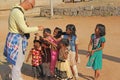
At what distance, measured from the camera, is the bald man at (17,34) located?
607cm

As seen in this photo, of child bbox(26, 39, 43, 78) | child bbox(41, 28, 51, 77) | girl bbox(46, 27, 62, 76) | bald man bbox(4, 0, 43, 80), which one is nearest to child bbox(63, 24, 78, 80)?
girl bbox(46, 27, 62, 76)

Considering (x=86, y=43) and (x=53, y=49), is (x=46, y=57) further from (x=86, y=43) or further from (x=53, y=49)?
(x=86, y=43)

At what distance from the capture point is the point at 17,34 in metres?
6.27

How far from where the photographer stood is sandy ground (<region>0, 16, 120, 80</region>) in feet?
25.6

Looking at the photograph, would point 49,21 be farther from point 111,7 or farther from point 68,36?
point 68,36

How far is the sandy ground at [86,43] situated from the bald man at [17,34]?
3.99 ft

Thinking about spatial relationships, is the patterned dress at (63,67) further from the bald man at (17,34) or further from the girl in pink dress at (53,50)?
the bald man at (17,34)

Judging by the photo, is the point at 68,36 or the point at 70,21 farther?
the point at 70,21

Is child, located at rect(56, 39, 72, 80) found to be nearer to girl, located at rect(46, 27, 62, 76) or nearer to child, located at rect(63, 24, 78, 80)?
girl, located at rect(46, 27, 62, 76)

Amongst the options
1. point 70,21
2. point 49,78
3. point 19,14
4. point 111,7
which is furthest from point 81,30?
point 19,14

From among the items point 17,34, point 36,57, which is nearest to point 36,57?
point 36,57

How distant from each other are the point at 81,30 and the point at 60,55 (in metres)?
6.52

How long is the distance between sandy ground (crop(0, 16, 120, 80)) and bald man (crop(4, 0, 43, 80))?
1217mm

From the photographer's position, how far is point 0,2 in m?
19.6
